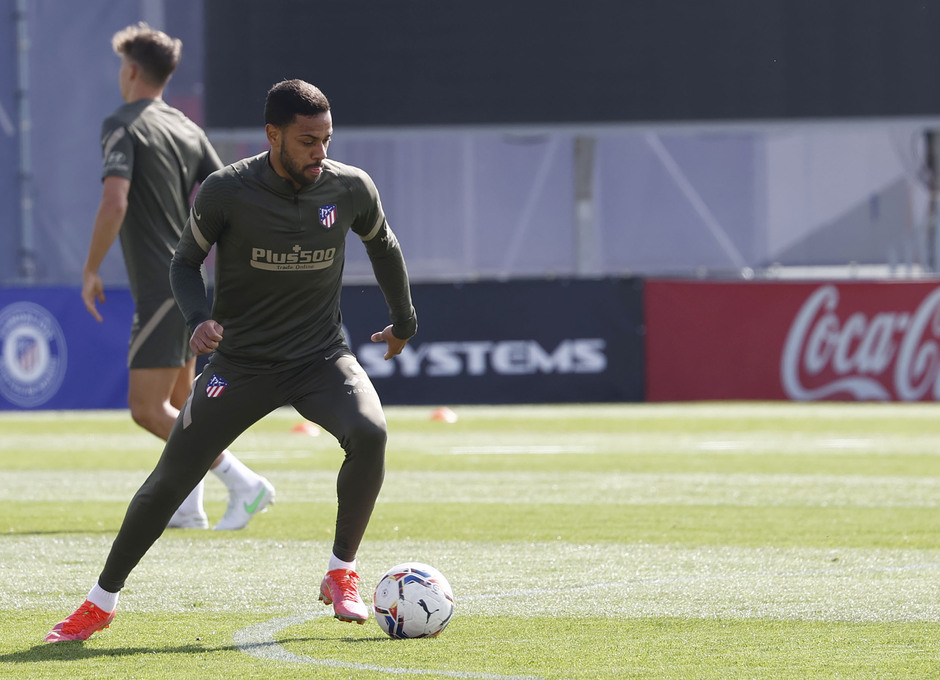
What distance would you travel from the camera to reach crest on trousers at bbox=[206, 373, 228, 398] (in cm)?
529

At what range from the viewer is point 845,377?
18500 millimetres

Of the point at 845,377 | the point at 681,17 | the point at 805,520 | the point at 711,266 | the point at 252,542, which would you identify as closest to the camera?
the point at 252,542

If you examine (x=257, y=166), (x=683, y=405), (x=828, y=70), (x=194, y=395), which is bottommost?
(x=683, y=405)

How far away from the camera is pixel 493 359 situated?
→ 18375 mm

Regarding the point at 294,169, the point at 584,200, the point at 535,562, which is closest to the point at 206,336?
the point at 294,169

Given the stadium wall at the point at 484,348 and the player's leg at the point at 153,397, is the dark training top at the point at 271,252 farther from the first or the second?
the stadium wall at the point at 484,348

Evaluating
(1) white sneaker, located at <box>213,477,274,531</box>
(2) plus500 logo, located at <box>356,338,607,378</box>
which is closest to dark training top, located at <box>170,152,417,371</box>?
(1) white sneaker, located at <box>213,477,274,531</box>

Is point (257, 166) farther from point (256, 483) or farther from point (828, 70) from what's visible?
point (828, 70)

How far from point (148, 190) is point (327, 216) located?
2868mm

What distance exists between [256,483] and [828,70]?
14371 millimetres

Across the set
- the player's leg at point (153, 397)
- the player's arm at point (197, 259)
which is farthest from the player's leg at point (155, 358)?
the player's arm at point (197, 259)

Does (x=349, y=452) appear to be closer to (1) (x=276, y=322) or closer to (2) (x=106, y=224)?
(1) (x=276, y=322)

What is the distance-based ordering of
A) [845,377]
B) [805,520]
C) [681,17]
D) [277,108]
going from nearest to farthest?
[277,108] < [805,520] < [845,377] < [681,17]

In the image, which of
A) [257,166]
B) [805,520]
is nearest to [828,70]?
[805,520]
